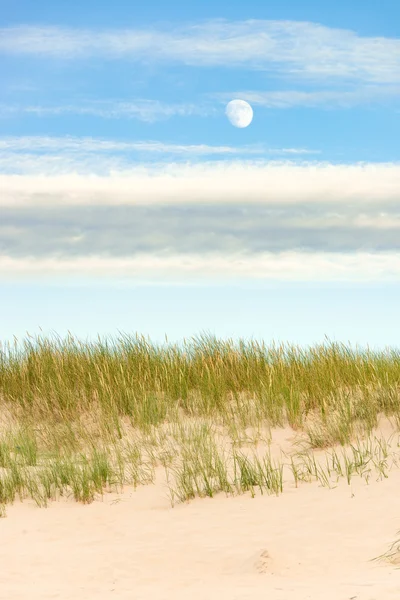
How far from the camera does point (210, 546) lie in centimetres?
591

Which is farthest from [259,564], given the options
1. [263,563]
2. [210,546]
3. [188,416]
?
[188,416]

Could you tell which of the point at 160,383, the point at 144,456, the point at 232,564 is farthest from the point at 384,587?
the point at 160,383

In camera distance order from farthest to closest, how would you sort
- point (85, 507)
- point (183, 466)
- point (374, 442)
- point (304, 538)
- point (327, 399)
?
point (327, 399), point (374, 442), point (183, 466), point (85, 507), point (304, 538)

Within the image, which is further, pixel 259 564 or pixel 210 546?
pixel 210 546

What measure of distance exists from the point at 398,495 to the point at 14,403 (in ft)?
22.9

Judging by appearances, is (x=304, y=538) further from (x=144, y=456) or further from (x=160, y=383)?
(x=160, y=383)

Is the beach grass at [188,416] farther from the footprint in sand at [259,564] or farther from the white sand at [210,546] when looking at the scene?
the footprint in sand at [259,564]

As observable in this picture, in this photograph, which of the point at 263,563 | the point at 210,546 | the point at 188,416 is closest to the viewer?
the point at 263,563

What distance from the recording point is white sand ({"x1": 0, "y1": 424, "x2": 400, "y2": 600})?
4.91 m

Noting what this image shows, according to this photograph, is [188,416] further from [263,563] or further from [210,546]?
[263,563]

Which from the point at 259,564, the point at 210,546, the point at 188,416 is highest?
the point at 188,416

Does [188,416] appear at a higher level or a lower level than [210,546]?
higher

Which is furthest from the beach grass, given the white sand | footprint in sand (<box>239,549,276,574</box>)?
footprint in sand (<box>239,549,276,574</box>)

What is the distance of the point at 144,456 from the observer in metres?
9.02
